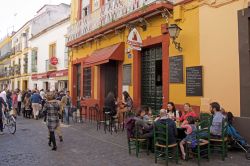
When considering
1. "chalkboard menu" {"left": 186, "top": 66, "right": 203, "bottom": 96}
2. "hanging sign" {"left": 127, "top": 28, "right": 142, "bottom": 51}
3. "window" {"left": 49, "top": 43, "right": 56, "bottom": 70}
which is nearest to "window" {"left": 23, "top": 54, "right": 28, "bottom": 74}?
"window" {"left": 49, "top": 43, "right": 56, "bottom": 70}

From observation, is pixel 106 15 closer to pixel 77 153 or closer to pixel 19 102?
pixel 77 153

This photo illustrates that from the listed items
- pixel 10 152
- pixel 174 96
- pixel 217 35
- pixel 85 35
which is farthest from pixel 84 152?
pixel 85 35

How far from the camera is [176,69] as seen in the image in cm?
1041

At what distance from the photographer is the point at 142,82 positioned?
41.8ft

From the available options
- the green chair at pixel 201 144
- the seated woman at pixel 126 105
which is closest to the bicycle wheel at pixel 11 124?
the seated woman at pixel 126 105

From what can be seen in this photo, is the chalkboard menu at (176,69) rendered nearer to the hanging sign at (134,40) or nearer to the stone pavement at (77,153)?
the hanging sign at (134,40)

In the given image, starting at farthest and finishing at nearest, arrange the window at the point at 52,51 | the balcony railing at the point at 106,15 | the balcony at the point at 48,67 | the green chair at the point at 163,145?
the window at the point at 52,51, the balcony at the point at 48,67, the balcony railing at the point at 106,15, the green chair at the point at 163,145

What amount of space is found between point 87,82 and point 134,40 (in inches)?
264

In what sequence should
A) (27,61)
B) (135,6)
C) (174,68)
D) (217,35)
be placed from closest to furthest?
(217,35)
(174,68)
(135,6)
(27,61)

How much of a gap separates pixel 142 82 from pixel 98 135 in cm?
295

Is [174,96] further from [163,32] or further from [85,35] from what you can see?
[85,35]

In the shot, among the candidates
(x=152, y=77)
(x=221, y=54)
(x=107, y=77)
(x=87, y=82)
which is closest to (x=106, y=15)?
(x=107, y=77)

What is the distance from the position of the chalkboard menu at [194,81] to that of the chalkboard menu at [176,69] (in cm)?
33

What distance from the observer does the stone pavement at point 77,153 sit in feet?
23.9
